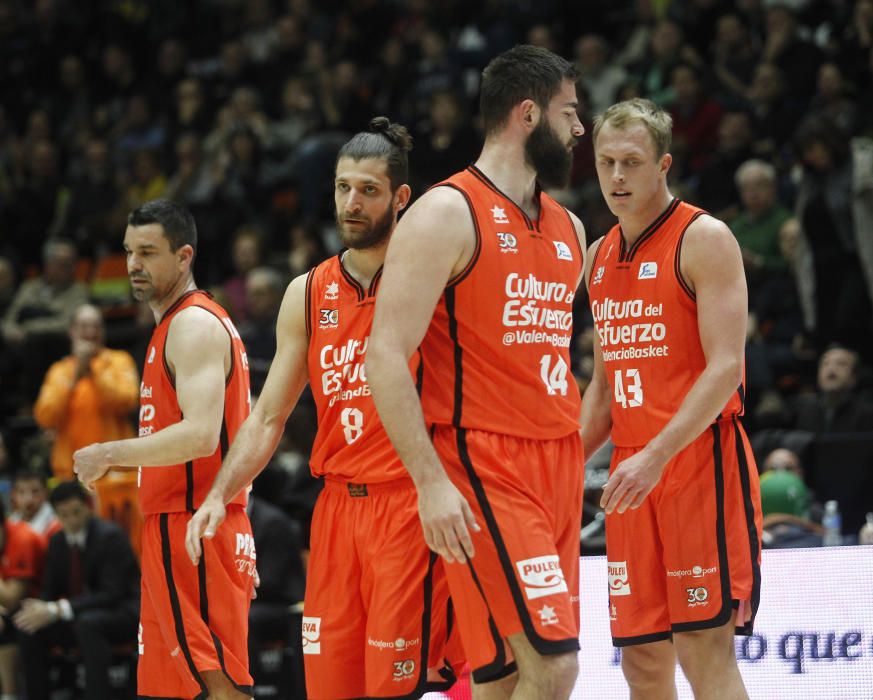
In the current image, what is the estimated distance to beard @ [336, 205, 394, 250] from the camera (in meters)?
5.56

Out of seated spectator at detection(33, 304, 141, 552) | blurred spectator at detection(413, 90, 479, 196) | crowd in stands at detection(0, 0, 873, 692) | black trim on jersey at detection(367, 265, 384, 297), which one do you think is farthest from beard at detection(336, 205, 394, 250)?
blurred spectator at detection(413, 90, 479, 196)

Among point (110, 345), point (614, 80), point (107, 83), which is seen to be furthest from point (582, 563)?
point (107, 83)

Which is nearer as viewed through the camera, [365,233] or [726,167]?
[365,233]

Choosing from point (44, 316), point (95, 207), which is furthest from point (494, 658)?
point (95, 207)

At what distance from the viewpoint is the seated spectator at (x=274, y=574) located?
9781 mm

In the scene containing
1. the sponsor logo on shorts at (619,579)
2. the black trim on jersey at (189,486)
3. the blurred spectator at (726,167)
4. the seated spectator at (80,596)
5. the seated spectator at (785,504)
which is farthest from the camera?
the blurred spectator at (726,167)

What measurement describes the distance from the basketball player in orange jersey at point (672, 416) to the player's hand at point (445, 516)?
42.2 inches

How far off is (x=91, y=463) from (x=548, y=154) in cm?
243

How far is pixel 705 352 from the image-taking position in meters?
5.38

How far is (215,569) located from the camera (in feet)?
20.0

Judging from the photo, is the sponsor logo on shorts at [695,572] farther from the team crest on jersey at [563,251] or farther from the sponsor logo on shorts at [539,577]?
the team crest on jersey at [563,251]

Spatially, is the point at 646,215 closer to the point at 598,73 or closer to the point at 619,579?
the point at 619,579

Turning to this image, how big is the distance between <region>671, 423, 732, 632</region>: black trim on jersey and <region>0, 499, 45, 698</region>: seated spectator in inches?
285

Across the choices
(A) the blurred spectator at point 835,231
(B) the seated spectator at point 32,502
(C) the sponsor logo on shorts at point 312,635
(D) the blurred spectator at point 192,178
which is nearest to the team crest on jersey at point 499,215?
(C) the sponsor logo on shorts at point 312,635
